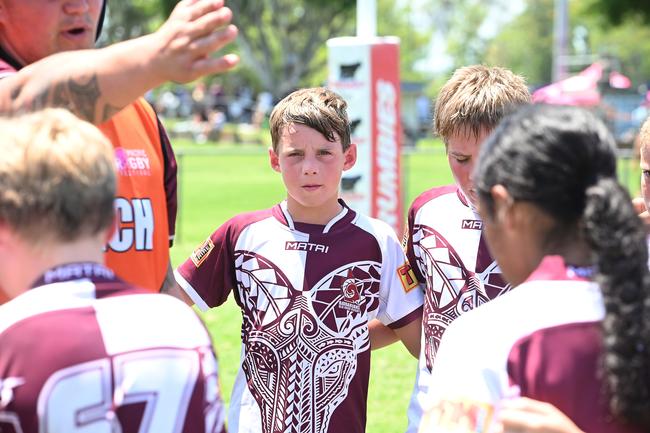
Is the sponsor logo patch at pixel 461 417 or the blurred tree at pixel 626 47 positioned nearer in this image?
the sponsor logo patch at pixel 461 417

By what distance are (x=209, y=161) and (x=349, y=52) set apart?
17.3 metres

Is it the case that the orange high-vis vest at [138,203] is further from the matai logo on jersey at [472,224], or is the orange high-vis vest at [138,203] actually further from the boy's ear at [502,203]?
the boy's ear at [502,203]

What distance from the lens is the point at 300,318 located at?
373 cm

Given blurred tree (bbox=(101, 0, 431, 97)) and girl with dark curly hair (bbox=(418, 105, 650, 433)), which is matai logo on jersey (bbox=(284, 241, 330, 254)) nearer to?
girl with dark curly hair (bbox=(418, 105, 650, 433))

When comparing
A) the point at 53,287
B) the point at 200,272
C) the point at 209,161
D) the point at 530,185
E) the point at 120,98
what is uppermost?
the point at 120,98

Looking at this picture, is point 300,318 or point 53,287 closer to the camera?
point 53,287

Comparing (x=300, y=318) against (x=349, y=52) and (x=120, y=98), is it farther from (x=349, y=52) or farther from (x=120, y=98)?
(x=349, y=52)

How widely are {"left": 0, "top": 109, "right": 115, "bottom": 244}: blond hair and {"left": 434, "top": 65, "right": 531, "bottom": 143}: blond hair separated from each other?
1.95 metres

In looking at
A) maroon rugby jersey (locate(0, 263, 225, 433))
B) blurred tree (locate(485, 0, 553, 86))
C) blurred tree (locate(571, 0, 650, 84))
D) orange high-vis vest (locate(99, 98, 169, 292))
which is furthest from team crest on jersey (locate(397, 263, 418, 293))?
blurred tree (locate(485, 0, 553, 86))

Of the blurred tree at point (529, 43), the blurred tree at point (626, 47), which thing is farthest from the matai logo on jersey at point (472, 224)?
the blurred tree at point (529, 43)

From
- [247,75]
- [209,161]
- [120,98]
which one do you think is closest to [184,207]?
[209,161]

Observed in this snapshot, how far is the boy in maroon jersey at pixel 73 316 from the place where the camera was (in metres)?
1.90

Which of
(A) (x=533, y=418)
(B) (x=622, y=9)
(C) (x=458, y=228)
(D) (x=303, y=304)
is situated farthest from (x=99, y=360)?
(B) (x=622, y=9)

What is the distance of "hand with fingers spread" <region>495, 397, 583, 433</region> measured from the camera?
6.31 feet
